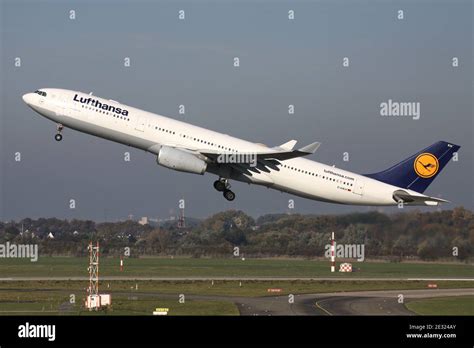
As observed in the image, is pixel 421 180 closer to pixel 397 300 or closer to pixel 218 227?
pixel 397 300

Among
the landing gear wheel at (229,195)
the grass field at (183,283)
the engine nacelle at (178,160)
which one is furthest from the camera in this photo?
the landing gear wheel at (229,195)

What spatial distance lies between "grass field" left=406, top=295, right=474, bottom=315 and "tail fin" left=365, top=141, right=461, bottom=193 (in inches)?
462

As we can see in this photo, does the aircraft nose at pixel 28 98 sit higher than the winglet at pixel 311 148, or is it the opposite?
the aircraft nose at pixel 28 98

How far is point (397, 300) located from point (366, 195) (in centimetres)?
1167

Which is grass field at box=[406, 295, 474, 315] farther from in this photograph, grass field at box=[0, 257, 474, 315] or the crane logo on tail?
Result: the crane logo on tail

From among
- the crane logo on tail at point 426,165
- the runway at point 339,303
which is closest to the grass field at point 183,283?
the runway at point 339,303

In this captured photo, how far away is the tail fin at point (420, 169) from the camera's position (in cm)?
6506

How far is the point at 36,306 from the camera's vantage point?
49344 millimetres

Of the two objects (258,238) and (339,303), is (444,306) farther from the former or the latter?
(258,238)

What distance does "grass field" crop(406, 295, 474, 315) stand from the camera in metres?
48.4

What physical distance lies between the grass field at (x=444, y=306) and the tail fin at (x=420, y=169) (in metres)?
11.7

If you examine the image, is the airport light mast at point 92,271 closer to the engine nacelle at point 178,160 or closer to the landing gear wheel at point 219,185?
the engine nacelle at point 178,160

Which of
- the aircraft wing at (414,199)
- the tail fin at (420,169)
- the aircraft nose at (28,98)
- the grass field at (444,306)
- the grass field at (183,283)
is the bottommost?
the grass field at (444,306)

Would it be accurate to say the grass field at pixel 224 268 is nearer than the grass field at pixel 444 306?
No
